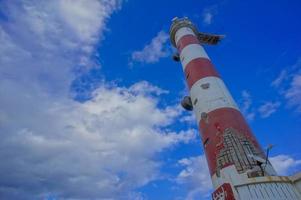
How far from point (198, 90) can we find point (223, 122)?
2036 mm

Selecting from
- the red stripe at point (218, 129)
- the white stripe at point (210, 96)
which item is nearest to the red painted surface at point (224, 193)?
the red stripe at point (218, 129)

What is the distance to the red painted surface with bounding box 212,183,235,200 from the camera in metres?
6.66

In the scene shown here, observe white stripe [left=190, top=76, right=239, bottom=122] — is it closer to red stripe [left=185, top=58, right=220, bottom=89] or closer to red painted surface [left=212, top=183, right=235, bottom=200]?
red stripe [left=185, top=58, right=220, bottom=89]

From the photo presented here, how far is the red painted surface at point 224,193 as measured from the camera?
21.9 feet

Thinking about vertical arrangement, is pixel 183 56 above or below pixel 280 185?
above

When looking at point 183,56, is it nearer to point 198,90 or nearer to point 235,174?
point 198,90

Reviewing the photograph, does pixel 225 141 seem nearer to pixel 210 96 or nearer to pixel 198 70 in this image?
pixel 210 96

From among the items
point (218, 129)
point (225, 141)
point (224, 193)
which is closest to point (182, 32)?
point (218, 129)

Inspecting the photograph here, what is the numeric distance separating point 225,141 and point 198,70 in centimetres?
385

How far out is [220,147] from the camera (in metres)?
7.84

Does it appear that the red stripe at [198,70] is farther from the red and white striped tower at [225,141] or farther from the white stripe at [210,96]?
the white stripe at [210,96]

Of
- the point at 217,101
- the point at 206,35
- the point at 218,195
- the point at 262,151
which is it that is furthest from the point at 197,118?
the point at 206,35

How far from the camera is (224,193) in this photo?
6.86 m

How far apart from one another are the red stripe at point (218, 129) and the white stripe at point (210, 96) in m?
0.31
